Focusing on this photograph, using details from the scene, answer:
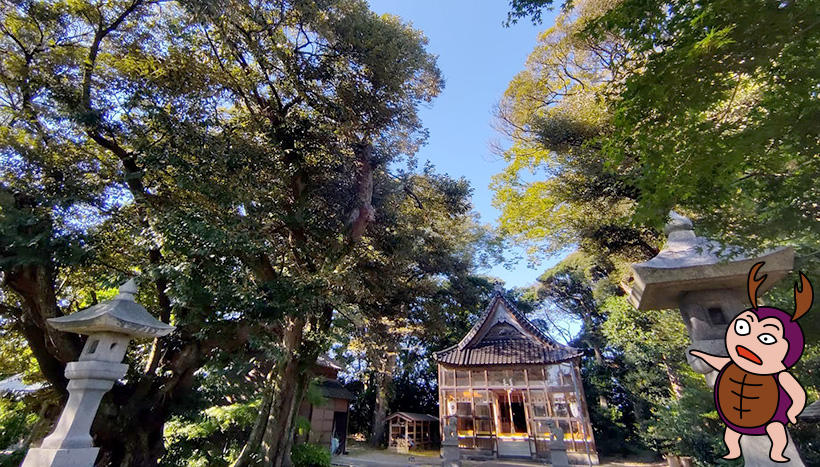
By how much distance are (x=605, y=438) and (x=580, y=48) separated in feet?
53.9

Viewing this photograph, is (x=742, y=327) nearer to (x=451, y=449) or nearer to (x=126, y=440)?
(x=126, y=440)

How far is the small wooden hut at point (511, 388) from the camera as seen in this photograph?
37.7 feet

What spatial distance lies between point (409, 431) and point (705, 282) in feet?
55.8

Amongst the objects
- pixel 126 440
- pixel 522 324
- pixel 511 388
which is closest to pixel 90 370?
pixel 126 440

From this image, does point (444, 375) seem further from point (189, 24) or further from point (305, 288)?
point (189, 24)

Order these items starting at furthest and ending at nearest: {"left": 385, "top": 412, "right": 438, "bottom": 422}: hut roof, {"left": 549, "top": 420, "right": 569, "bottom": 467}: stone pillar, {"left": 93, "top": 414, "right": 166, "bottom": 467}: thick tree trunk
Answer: {"left": 385, "top": 412, "right": 438, "bottom": 422}: hut roof → {"left": 549, "top": 420, "right": 569, "bottom": 467}: stone pillar → {"left": 93, "top": 414, "right": 166, "bottom": 467}: thick tree trunk

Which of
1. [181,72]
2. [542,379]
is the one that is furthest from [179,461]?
[542,379]

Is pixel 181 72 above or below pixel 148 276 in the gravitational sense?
above

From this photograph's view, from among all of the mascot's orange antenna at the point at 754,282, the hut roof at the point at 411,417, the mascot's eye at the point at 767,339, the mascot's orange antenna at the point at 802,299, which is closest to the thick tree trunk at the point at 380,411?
the hut roof at the point at 411,417

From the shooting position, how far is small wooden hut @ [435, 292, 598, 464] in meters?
11.5

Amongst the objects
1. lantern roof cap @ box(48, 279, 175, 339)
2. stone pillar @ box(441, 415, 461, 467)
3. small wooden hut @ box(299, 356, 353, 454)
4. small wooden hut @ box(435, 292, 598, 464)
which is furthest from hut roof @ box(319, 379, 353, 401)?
lantern roof cap @ box(48, 279, 175, 339)

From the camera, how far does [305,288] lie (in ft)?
19.4

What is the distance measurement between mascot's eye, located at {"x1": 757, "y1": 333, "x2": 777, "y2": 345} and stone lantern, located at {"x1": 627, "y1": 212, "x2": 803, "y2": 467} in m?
0.89

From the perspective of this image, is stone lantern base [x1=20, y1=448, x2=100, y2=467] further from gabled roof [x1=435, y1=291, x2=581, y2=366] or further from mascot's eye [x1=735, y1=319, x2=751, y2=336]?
gabled roof [x1=435, y1=291, x2=581, y2=366]
